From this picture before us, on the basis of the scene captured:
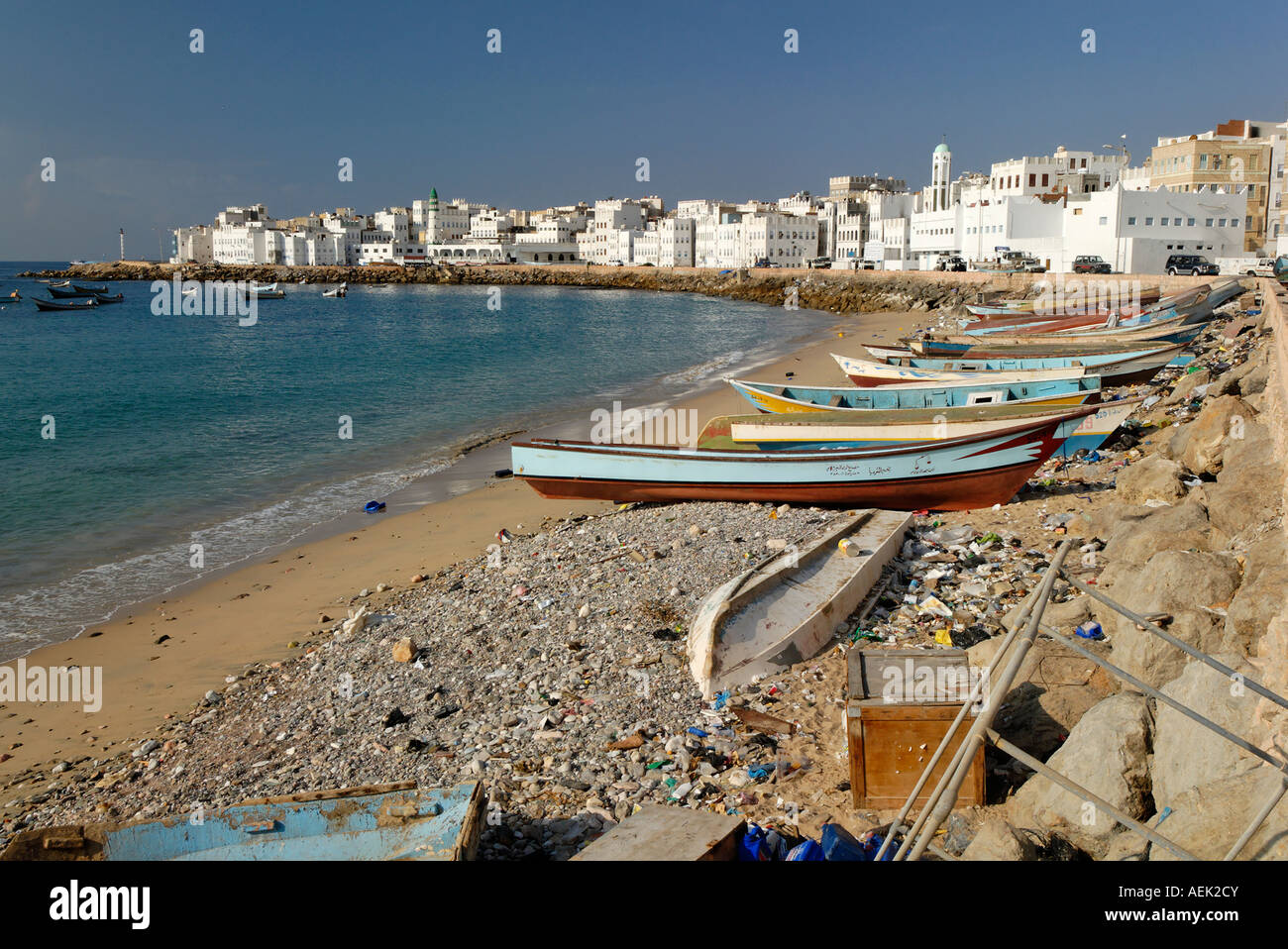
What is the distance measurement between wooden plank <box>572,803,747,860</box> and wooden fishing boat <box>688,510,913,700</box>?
7.17ft

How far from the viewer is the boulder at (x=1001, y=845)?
386 cm

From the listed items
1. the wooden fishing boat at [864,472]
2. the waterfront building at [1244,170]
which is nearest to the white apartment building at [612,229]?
the waterfront building at [1244,170]

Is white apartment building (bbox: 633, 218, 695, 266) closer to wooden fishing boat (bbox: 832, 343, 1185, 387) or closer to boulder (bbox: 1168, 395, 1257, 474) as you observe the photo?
wooden fishing boat (bbox: 832, 343, 1185, 387)

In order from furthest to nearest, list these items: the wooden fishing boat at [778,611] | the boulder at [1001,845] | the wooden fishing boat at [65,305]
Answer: the wooden fishing boat at [65,305]
the wooden fishing boat at [778,611]
the boulder at [1001,845]

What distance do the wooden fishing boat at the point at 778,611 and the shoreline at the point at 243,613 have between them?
170 inches

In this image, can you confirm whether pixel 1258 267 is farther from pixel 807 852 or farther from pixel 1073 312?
pixel 807 852

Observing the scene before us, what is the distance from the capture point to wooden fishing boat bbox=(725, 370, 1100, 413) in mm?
15305

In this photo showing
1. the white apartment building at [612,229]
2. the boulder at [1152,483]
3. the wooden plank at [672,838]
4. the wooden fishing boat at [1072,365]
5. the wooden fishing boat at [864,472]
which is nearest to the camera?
the wooden plank at [672,838]

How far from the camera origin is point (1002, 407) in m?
13.1

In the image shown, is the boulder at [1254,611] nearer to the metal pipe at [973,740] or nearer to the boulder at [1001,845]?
the boulder at [1001,845]

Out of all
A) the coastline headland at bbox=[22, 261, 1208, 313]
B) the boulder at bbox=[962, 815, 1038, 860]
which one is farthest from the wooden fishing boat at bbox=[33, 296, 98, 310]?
the boulder at bbox=[962, 815, 1038, 860]

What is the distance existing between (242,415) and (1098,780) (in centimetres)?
2468

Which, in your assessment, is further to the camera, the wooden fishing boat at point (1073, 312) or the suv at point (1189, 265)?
the suv at point (1189, 265)
